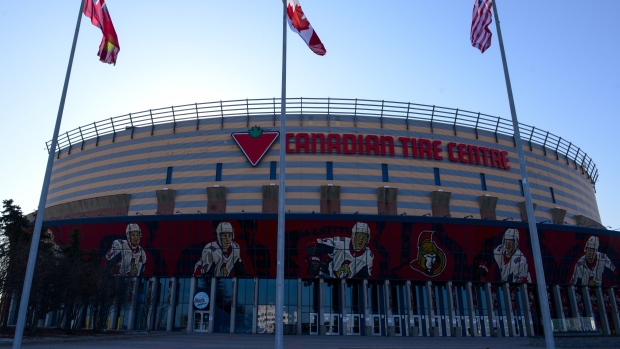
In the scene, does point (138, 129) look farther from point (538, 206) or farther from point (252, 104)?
point (538, 206)

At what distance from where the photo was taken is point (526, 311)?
2245 inches

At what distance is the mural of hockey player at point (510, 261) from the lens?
2143 inches

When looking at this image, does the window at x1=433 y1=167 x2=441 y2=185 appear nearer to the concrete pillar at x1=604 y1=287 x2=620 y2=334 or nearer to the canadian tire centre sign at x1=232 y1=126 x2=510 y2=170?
the canadian tire centre sign at x1=232 y1=126 x2=510 y2=170

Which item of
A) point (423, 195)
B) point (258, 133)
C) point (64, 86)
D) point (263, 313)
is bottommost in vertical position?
point (263, 313)

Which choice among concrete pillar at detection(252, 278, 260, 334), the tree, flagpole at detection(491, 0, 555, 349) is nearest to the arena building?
concrete pillar at detection(252, 278, 260, 334)

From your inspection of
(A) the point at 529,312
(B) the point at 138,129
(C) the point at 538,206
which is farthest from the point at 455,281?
(B) the point at 138,129

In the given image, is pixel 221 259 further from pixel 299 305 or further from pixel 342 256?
pixel 342 256

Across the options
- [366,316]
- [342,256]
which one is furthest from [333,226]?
[366,316]

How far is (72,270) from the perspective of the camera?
37.2 m

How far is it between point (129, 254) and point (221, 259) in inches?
433

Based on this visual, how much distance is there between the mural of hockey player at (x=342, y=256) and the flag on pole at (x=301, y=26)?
31763mm

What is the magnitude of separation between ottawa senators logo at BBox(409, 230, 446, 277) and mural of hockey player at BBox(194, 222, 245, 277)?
19.4m

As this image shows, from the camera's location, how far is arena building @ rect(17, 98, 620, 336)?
52.1m

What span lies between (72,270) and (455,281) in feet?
131
